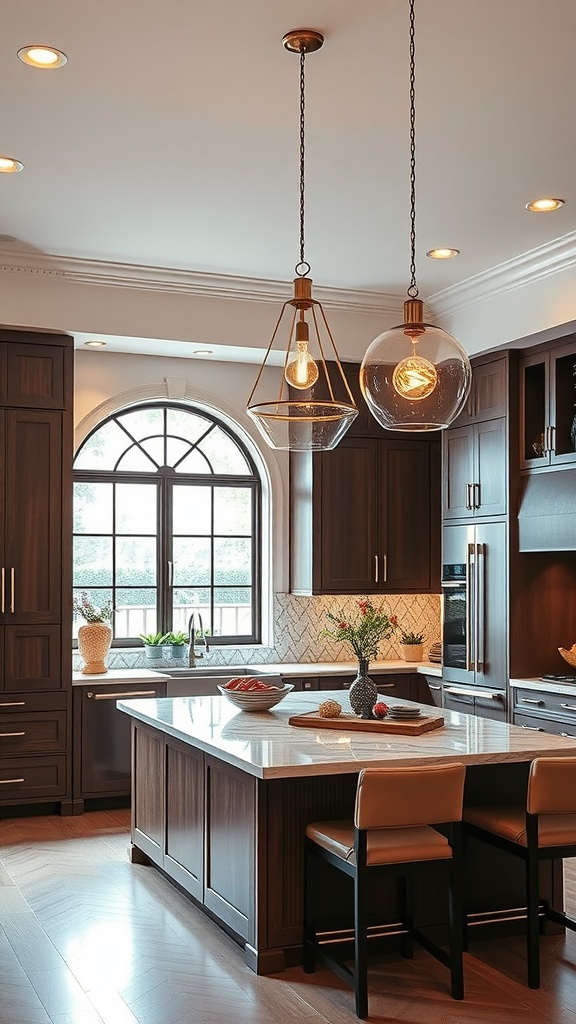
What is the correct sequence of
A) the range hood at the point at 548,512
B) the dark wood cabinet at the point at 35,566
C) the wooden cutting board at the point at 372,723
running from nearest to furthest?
the wooden cutting board at the point at 372,723, the range hood at the point at 548,512, the dark wood cabinet at the point at 35,566

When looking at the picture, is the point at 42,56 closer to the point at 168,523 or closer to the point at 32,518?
the point at 32,518

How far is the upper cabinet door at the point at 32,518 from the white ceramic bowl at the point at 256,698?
6.15 feet

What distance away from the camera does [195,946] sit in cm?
410

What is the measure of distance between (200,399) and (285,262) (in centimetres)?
135

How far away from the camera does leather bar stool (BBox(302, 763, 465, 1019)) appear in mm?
3500

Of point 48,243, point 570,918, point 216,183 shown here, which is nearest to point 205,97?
point 216,183

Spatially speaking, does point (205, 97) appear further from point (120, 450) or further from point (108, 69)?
point (120, 450)

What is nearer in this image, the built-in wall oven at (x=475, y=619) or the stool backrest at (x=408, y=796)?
the stool backrest at (x=408, y=796)

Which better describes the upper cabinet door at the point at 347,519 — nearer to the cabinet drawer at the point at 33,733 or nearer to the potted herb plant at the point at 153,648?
the potted herb plant at the point at 153,648

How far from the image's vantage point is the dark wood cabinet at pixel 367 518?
7.34 meters

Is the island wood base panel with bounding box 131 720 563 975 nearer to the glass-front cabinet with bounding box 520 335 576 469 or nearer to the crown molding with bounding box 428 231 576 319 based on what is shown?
the glass-front cabinet with bounding box 520 335 576 469

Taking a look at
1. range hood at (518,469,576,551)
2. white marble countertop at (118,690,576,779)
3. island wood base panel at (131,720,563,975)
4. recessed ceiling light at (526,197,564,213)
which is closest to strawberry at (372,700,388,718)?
white marble countertop at (118,690,576,779)

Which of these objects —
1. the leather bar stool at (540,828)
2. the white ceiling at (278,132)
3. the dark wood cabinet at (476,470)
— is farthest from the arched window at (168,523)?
the leather bar stool at (540,828)

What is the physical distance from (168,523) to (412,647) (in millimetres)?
1938
